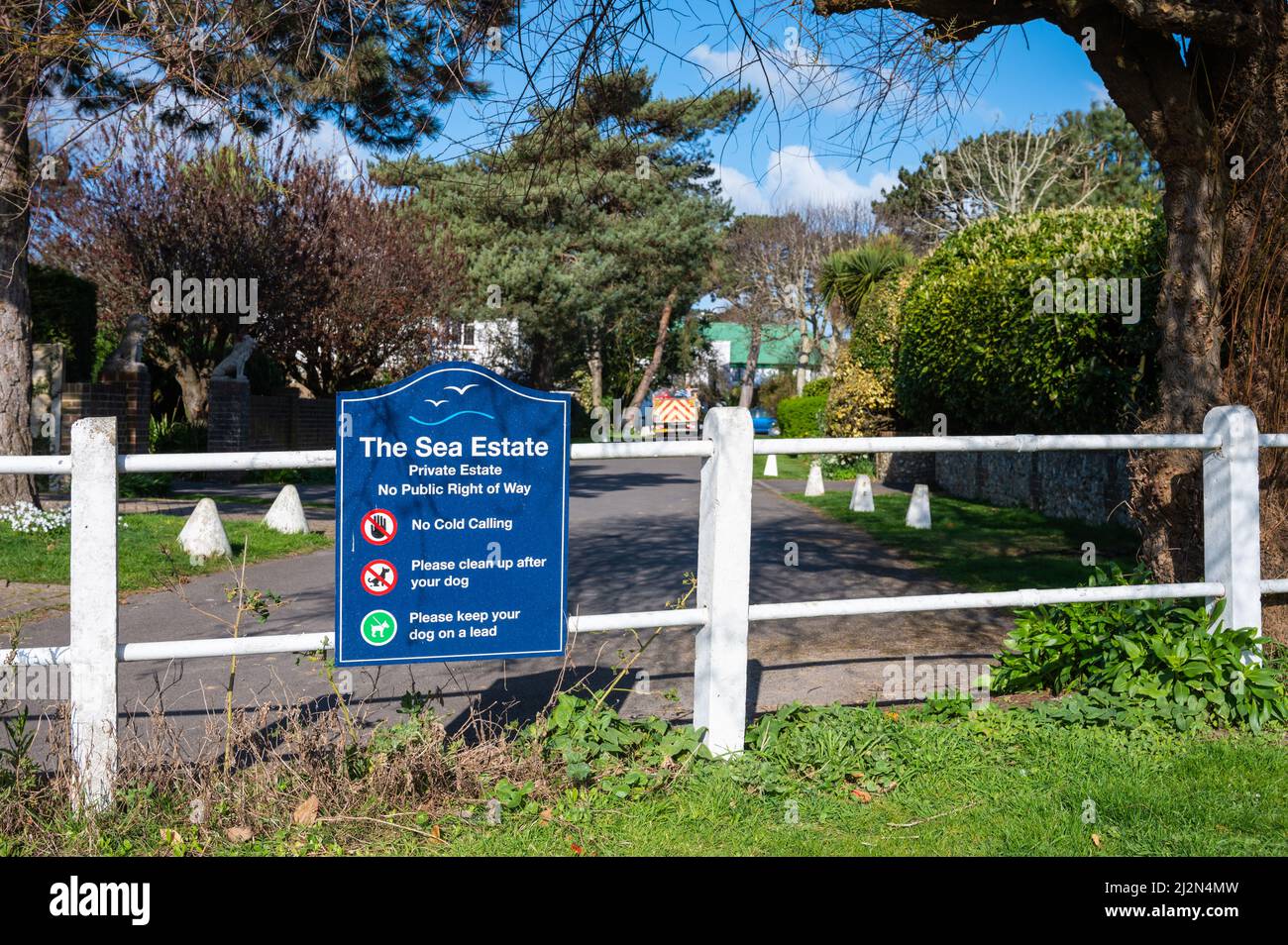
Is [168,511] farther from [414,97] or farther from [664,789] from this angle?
[664,789]

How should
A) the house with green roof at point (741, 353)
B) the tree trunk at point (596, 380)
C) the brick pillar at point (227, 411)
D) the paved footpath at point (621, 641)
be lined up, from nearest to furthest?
the paved footpath at point (621, 641), the brick pillar at point (227, 411), the tree trunk at point (596, 380), the house with green roof at point (741, 353)

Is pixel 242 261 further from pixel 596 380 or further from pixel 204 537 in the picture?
pixel 596 380

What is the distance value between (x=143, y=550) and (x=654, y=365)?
38.8 m

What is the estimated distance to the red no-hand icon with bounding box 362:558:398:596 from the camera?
13.8 feet

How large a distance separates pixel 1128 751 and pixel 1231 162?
3506 millimetres

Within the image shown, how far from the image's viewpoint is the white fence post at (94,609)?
12.7 ft

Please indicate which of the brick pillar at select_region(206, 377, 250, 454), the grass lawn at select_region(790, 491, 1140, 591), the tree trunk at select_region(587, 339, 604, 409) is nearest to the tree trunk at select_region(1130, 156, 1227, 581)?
the grass lawn at select_region(790, 491, 1140, 591)

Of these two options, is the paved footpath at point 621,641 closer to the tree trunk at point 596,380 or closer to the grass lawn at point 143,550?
the grass lawn at point 143,550

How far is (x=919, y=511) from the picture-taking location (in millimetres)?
15148

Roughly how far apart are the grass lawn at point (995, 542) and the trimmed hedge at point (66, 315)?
13.4 m

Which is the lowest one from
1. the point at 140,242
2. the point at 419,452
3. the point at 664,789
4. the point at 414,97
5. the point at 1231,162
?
the point at 664,789

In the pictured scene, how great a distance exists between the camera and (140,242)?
80.8 feet

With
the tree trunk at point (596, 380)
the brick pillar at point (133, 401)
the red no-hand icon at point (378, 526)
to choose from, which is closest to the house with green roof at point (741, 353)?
the tree trunk at point (596, 380)

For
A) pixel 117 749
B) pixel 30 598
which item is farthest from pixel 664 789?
pixel 30 598
